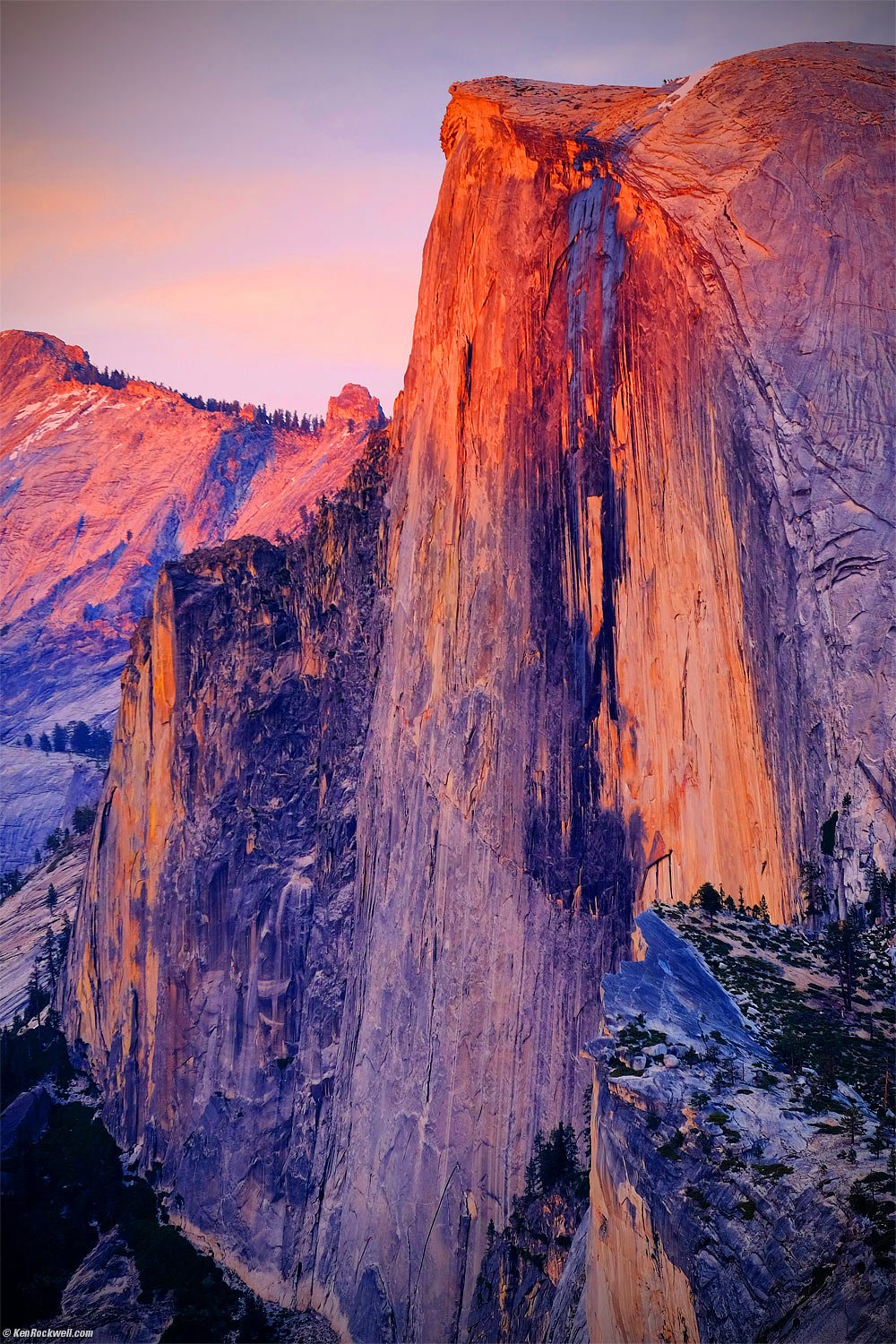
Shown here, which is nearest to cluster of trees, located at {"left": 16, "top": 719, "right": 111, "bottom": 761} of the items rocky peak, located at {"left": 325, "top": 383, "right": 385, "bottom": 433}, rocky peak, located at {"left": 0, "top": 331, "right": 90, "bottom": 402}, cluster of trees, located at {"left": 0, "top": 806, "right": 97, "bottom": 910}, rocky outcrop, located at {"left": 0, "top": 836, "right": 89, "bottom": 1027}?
cluster of trees, located at {"left": 0, "top": 806, "right": 97, "bottom": 910}

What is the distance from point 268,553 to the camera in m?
72.6

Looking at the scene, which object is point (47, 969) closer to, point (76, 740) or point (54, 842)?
point (54, 842)

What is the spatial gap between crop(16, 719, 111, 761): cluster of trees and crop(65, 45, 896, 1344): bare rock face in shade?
6955 centimetres

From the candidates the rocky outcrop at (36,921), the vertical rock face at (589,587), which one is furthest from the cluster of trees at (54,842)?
the vertical rock face at (589,587)

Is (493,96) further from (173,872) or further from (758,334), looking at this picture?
(173,872)

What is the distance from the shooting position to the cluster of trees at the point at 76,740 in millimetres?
140750

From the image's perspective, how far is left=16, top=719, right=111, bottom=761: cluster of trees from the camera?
462ft

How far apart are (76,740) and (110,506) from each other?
35.2 m

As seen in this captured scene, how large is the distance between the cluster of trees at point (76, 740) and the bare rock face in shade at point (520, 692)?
69550 mm

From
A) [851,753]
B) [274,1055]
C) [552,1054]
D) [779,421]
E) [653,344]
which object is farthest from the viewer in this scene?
[274,1055]

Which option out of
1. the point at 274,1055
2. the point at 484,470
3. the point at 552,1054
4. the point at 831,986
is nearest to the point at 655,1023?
the point at 831,986

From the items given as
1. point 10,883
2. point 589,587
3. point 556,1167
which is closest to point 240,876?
point 556,1167

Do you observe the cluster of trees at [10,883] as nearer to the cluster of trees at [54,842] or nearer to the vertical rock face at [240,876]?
the cluster of trees at [54,842]

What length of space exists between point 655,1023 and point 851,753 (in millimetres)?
8057
